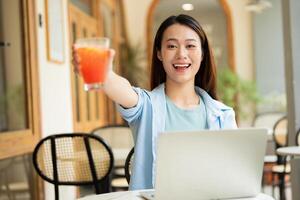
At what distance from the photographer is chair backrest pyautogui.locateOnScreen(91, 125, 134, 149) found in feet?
13.3

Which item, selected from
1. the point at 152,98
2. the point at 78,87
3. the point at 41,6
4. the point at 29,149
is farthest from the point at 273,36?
the point at 152,98

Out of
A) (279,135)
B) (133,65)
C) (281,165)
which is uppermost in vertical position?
(133,65)

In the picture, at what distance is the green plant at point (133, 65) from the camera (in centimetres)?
723

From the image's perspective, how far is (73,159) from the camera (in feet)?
9.42

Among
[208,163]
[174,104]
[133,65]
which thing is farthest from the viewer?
[133,65]

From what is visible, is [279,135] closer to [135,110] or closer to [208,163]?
[135,110]

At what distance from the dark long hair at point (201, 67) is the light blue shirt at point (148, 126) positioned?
6.1 inches

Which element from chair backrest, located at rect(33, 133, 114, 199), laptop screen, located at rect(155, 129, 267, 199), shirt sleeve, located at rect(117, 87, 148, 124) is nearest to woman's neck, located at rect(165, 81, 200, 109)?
shirt sleeve, located at rect(117, 87, 148, 124)

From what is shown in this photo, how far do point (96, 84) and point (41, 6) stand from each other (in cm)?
253

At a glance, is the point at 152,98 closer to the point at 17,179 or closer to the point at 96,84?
the point at 96,84

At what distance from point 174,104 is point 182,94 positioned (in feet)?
0.16

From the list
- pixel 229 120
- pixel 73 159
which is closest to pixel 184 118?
pixel 229 120

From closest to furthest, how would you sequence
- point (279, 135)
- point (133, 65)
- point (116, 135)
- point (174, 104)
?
point (174, 104) < point (116, 135) < point (279, 135) < point (133, 65)

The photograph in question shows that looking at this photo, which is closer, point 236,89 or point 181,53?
point 181,53
